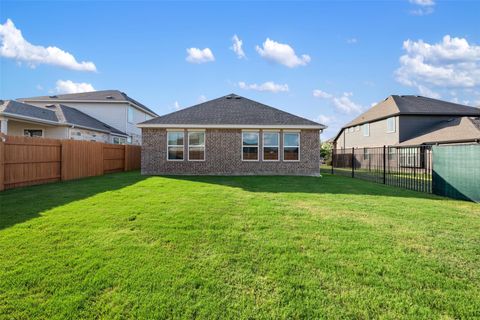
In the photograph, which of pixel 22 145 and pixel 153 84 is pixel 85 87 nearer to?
pixel 153 84

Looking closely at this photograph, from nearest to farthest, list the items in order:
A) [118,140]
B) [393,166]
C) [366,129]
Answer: [393,166] < [118,140] < [366,129]

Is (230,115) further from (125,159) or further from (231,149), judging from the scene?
(125,159)

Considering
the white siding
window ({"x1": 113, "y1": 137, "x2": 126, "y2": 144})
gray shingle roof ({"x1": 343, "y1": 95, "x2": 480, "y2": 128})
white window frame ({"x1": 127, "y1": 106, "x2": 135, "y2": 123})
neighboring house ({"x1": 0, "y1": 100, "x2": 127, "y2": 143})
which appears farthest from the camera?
white window frame ({"x1": 127, "y1": 106, "x2": 135, "y2": 123})

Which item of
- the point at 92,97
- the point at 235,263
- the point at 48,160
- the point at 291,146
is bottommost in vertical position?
the point at 235,263

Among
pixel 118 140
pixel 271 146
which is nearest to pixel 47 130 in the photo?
pixel 118 140

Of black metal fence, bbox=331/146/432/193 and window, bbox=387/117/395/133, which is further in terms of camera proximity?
window, bbox=387/117/395/133

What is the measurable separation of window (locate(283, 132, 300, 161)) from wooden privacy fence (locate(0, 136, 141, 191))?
A: 11.0 metres

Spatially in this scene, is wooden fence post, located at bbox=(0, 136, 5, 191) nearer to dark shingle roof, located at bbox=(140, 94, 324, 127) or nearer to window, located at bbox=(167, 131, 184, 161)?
dark shingle roof, located at bbox=(140, 94, 324, 127)

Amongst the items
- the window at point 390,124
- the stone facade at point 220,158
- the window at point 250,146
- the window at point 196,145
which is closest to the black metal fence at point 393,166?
the window at point 390,124

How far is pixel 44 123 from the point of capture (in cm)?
1738

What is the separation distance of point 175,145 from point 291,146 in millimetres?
6958

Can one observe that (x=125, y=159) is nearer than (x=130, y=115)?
Yes

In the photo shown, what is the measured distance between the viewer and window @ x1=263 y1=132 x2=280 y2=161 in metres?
15.4

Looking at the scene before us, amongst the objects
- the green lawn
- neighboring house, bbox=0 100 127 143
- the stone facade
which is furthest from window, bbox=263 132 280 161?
neighboring house, bbox=0 100 127 143
